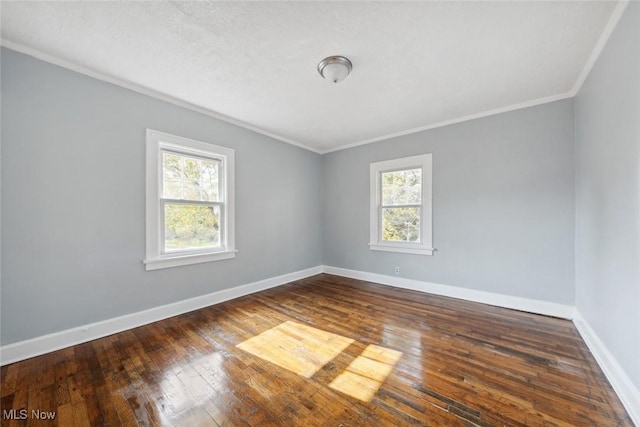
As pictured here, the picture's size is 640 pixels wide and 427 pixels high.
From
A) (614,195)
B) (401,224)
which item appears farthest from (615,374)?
(401,224)

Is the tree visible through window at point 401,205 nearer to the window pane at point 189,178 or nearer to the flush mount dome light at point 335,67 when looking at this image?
the flush mount dome light at point 335,67

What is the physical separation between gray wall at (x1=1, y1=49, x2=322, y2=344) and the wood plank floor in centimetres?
39

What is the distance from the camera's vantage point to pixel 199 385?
175 cm

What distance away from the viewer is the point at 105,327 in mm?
2441

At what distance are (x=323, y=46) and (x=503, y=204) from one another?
9.73 feet

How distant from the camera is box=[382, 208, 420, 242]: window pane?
398cm

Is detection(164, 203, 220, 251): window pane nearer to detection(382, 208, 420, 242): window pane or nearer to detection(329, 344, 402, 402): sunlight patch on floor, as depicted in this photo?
detection(329, 344, 402, 402): sunlight patch on floor

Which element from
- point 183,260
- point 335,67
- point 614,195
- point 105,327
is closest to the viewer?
point 614,195

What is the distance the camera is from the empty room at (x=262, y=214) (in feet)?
5.35

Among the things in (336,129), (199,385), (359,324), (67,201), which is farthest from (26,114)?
(359,324)

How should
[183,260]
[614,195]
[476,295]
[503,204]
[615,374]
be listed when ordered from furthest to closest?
[476,295]
[503,204]
[183,260]
[614,195]
[615,374]

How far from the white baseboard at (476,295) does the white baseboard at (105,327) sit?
2.17 metres

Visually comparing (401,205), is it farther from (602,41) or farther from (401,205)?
(602,41)

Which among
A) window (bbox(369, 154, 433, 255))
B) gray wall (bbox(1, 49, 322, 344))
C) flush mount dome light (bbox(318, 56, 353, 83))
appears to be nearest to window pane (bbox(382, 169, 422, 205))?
window (bbox(369, 154, 433, 255))
